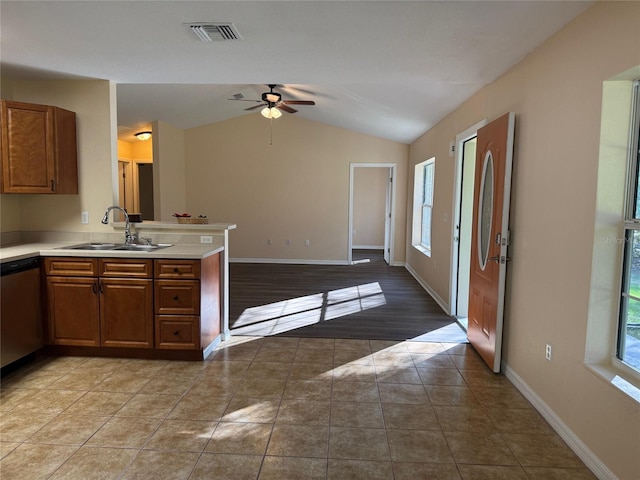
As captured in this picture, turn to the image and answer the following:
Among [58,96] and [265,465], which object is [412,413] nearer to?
[265,465]

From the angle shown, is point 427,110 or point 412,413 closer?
point 412,413

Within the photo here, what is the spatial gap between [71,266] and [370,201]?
26.2 feet

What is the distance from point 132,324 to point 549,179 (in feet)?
10.6

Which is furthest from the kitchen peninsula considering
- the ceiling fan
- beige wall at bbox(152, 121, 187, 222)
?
beige wall at bbox(152, 121, 187, 222)

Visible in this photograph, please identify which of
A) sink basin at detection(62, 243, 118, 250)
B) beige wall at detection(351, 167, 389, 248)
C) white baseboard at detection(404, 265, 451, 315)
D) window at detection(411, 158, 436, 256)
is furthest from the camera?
beige wall at detection(351, 167, 389, 248)

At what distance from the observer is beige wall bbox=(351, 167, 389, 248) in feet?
34.1

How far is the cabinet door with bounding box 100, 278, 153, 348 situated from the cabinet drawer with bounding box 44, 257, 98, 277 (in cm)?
13

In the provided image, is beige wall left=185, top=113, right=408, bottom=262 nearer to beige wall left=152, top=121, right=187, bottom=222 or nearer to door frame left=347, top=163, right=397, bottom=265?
door frame left=347, top=163, right=397, bottom=265

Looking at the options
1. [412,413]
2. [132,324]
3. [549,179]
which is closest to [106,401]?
[132,324]

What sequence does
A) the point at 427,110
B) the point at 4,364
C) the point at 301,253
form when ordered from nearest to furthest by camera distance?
the point at 4,364
the point at 427,110
the point at 301,253

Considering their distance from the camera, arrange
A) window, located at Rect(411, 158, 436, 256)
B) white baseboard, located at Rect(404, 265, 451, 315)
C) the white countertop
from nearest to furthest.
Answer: the white countertop < white baseboard, located at Rect(404, 265, 451, 315) < window, located at Rect(411, 158, 436, 256)

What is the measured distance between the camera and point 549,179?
2.52 m

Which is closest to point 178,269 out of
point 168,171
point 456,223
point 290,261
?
point 456,223

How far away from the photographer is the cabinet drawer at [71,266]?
3.25 meters
